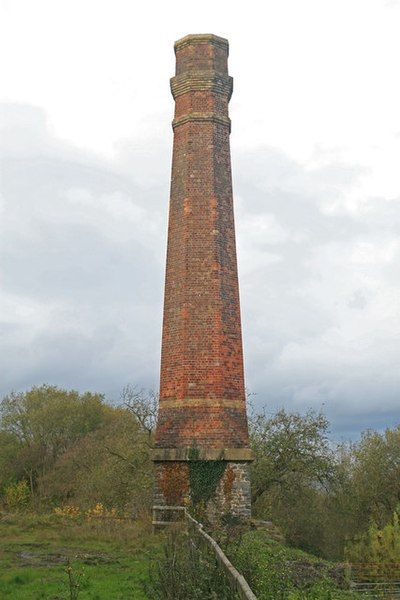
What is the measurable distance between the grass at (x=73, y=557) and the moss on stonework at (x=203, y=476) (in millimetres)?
1546

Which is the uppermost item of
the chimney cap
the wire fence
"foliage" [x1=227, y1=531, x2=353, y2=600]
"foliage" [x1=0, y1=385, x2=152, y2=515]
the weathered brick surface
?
the chimney cap

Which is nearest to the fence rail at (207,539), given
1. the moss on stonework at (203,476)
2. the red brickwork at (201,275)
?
the moss on stonework at (203,476)

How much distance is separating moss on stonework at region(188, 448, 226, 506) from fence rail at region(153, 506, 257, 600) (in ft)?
1.79

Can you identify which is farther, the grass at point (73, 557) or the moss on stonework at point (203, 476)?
the moss on stonework at point (203, 476)

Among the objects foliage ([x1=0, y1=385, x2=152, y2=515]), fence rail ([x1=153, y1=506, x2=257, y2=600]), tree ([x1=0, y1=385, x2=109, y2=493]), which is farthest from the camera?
tree ([x1=0, y1=385, x2=109, y2=493])

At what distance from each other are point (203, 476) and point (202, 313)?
4.50 meters

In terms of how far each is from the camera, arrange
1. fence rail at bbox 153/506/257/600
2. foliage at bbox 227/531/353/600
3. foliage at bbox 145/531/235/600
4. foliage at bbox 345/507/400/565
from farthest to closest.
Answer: foliage at bbox 345/507/400/565
foliage at bbox 227/531/353/600
foliage at bbox 145/531/235/600
fence rail at bbox 153/506/257/600

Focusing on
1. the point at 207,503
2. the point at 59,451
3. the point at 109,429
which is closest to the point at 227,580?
the point at 207,503

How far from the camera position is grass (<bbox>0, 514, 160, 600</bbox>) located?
10836 millimetres

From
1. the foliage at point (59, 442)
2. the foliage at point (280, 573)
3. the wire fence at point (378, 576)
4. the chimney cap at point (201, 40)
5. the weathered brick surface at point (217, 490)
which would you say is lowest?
the wire fence at point (378, 576)

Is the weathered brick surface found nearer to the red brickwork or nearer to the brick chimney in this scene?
the brick chimney

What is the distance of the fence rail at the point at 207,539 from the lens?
6.40 metres

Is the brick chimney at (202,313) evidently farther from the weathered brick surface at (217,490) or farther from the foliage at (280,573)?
the foliage at (280,573)

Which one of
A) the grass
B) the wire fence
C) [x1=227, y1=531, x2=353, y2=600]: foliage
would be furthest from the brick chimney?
the wire fence
